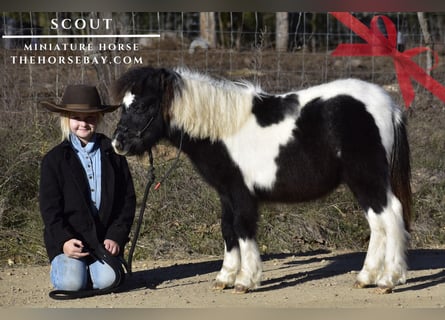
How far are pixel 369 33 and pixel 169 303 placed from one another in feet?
21.4

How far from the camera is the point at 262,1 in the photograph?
5.90 metres

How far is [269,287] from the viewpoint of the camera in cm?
581

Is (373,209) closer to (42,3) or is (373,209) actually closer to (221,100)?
(221,100)

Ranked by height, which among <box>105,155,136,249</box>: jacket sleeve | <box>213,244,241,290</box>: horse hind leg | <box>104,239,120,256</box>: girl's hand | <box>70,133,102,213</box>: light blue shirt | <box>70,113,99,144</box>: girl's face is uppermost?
<box>70,113,99,144</box>: girl's face

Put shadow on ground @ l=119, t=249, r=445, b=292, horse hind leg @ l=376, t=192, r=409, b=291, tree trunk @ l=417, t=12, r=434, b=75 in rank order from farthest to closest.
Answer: tree trunk @ l=417, t=12, r=434, b=75
shadow on ground @ l=119, t=249, r=445, b=292
horse hind leg @ l=376, t=192, r=409, b=291

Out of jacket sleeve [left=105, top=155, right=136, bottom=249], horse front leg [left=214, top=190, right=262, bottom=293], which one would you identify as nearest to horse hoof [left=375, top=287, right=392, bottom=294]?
horse front leg [left=214, top=190, right=262, bottom=293]

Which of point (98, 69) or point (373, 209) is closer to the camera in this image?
point (373, 209)

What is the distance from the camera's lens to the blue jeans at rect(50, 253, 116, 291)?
18.0ft

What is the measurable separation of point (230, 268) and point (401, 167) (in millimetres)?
1446

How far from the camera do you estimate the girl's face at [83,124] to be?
5.57m

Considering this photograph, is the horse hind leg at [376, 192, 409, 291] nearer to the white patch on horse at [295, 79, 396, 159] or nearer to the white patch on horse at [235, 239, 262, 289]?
the white patch on horse at [295, 79, 396, 159]

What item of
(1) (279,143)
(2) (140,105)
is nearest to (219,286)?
(1) (279,143)

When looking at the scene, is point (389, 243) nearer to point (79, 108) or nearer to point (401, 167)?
point (401, 167)

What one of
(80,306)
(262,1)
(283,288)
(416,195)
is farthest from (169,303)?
(416,195)
